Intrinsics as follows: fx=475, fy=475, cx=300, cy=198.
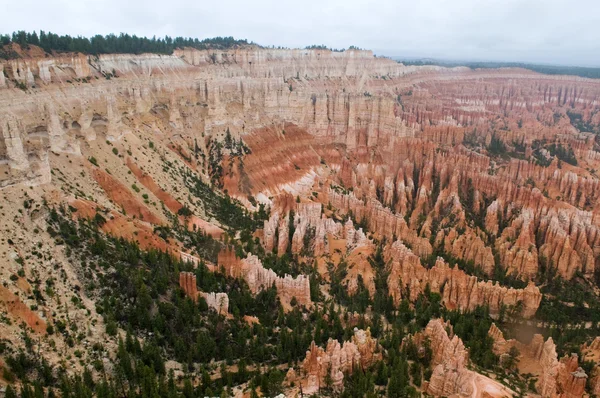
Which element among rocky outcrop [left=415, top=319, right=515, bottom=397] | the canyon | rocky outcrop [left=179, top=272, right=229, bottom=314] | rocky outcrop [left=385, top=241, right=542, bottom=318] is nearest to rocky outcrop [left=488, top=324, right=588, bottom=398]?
the canyon

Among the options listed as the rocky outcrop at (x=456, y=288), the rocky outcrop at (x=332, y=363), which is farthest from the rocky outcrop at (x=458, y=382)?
the rocky outcrop at (x=456, y=288)

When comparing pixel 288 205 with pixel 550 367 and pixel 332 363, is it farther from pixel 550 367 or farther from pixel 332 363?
pixel 550 367

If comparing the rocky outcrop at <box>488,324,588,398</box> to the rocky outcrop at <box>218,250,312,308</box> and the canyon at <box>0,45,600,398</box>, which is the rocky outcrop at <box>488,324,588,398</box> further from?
the rocky outcrop at <box>218,250,312,308</box>

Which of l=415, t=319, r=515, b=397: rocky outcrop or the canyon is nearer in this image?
l=415, t=319, r=515, b=397: rocky outcrop

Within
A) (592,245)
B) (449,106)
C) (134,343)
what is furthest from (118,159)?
(449,106)

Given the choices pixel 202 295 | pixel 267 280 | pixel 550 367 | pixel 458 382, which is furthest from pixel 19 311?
pixel 550 367

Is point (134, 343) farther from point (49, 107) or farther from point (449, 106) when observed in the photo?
point (449, 106)

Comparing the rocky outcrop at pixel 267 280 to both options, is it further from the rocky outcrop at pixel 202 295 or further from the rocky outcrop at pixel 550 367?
the rocky outcrop at pixel 550 367
